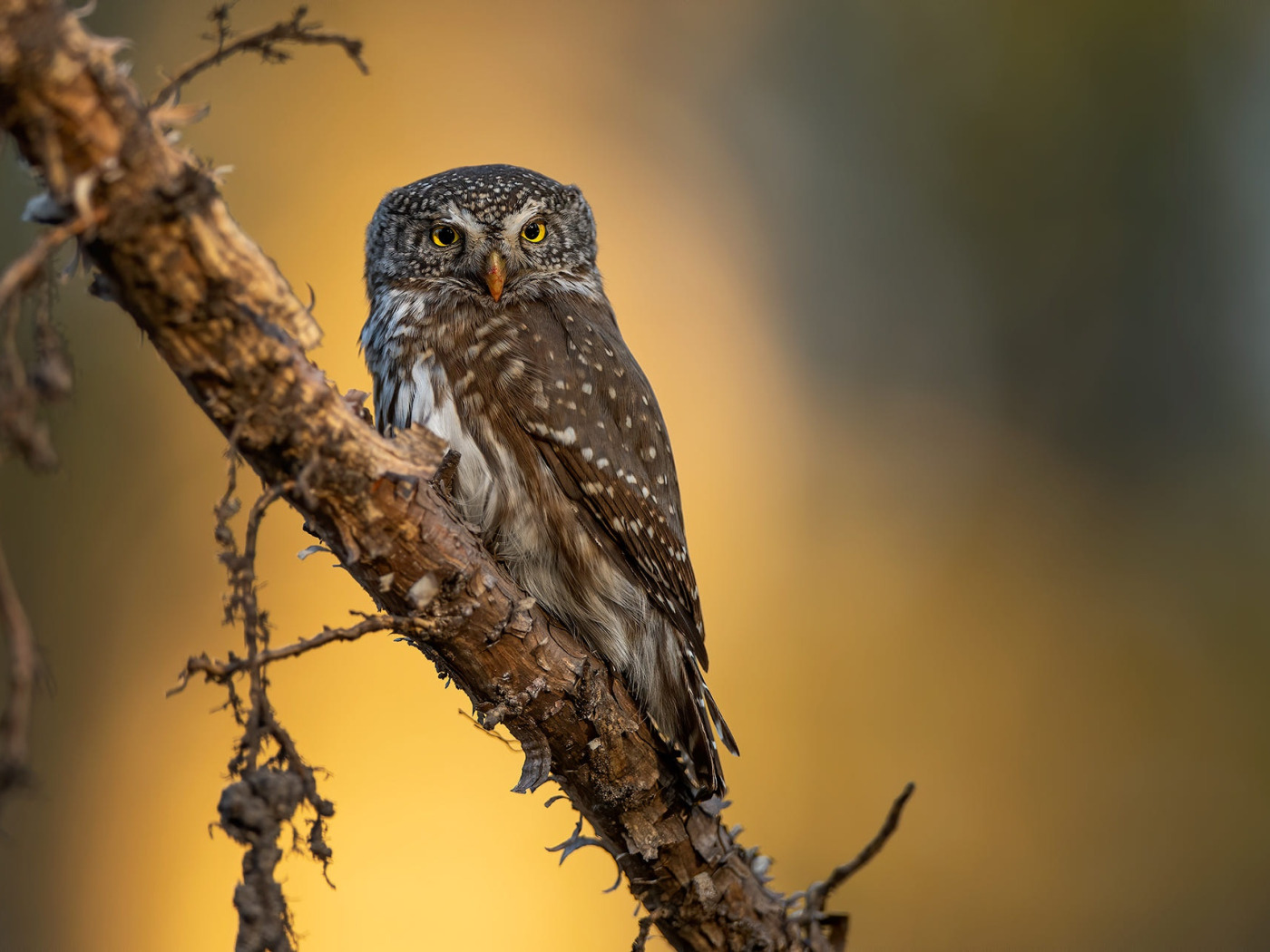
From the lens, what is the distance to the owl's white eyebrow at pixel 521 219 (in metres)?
3.07

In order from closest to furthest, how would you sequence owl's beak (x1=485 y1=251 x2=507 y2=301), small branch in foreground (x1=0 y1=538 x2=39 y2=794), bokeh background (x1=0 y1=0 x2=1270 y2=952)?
small branch in foreground (x1=0 y1=538 x2=39 y2=794)
owl's beak (x1=485 y1=251 x2=507 y2=301)
bokeh background (x1=0 y1=0 x2=1270 y2=952)

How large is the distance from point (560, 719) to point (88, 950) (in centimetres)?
410

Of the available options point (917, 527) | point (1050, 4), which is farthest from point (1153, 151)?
point (917, 527)

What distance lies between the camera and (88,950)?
199 inches

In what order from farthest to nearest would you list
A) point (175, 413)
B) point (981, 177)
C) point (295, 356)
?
point (981, 177), point (175, 413), point (295, 356)

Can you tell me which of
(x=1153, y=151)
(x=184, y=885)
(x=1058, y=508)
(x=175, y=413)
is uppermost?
(x=1153, y=151)

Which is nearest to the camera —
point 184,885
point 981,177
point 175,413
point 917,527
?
point 184,885

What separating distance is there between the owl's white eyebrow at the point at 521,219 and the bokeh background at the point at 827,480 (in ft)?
5.83

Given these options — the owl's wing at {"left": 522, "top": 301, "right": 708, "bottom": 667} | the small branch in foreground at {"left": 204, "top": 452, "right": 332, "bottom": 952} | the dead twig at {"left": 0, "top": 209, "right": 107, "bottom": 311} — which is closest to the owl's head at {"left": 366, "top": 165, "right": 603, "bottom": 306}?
the owl's wing at {"left": 522, "top": 301, "right": 708, "bottom": 667}

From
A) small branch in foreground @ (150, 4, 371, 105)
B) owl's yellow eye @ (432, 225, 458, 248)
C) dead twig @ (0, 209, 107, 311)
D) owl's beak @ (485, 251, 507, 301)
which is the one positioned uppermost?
owl's yellow eye @ (432, 225, 458, 248)

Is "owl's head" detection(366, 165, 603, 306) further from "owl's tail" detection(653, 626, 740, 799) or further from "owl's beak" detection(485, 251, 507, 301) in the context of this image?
"owl's tail" detection(653, 626, 740, 799)

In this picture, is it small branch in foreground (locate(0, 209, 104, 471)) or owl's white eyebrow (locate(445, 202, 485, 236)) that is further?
owl's white eyebrow (locate(445, 202, 485, 236))

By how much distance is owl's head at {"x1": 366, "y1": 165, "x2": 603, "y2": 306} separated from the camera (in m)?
2.98

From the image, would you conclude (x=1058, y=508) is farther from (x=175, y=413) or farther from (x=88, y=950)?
(x=88, y=950)
